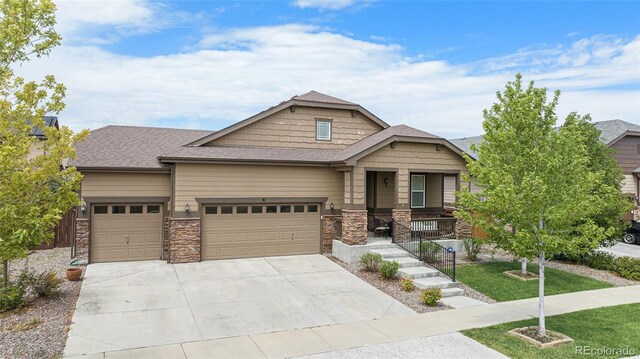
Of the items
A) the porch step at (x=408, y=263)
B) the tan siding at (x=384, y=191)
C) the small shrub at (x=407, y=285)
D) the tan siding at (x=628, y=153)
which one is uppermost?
the tan siding at (x=628, y=153)

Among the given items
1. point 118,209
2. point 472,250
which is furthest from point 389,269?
point 118,209

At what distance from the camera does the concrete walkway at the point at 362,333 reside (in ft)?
24.9

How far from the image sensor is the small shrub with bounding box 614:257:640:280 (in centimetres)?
1441

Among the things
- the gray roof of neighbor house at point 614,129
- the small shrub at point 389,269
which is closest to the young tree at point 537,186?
the small shrub at point 389,269

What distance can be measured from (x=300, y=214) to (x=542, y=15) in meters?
12.7

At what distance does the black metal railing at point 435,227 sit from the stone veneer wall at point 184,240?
28.1 feet

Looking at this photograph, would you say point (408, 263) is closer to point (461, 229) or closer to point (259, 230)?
point (461, 229)

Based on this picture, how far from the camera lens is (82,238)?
1452cm

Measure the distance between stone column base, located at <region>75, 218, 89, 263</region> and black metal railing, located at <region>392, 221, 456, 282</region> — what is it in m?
11.3

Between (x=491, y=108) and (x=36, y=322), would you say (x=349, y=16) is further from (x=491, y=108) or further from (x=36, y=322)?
(x=36, y=322)

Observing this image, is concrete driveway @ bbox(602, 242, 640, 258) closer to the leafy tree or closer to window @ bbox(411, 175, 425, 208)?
window @ bbox(411, 175, 425, 208)

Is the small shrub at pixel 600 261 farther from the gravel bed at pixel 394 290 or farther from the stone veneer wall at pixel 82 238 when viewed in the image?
the stone veneer wall at pixel 82 238

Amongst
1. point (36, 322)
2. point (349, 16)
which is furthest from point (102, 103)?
point (36, 322)

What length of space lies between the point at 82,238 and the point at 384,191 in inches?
496
